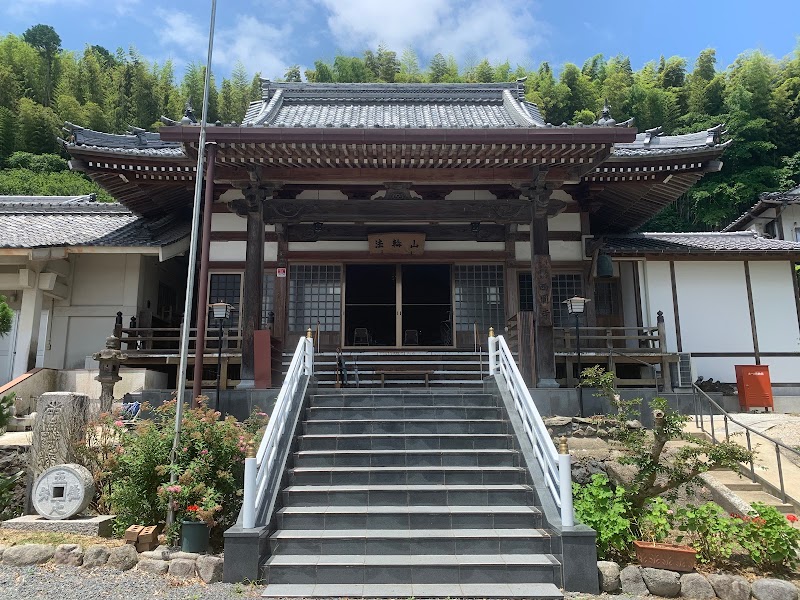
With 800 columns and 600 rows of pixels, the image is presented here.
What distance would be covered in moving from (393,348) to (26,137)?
106 ft

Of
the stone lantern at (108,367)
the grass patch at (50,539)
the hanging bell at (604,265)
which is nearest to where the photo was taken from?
the grass patch at (50,539)

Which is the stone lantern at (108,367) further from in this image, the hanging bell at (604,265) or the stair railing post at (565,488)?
the hanging bell at (604,265)

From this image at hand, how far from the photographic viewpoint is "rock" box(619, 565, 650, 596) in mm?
5633

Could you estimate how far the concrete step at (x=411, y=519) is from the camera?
645 cm

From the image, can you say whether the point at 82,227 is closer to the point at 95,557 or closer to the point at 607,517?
the point at 95,557

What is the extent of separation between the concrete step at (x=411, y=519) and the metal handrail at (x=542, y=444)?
465mm

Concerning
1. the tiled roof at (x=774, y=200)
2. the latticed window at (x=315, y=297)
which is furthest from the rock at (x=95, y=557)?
the tiled roof at (x=774, y=200)

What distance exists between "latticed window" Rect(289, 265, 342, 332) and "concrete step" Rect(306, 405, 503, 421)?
181 inches

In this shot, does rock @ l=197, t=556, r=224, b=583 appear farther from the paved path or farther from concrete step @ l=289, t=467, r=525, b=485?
the paved path

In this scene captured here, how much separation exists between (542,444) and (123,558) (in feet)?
15.1

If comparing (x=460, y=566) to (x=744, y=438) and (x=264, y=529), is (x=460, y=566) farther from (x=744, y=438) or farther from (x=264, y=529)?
(x=744, y=438)

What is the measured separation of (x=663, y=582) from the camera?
5.62 m

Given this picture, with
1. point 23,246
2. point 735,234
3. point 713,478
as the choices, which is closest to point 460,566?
point 713,478

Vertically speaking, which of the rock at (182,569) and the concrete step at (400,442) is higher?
the concrete step at (400,442)
